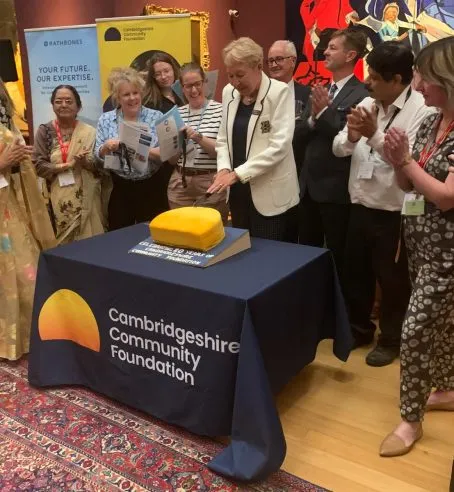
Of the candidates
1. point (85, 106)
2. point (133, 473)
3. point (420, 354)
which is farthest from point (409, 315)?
point (85, 106)

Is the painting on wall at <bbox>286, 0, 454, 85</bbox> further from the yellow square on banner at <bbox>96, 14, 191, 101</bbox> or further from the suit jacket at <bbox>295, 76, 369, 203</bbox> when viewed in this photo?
the suit jacket at <bbox>295, 76, 369, 203</bbox>

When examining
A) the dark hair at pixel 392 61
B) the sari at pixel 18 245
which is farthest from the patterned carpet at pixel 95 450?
the dark hair at pixel 392 61

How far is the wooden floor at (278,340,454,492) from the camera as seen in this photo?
5.98ft

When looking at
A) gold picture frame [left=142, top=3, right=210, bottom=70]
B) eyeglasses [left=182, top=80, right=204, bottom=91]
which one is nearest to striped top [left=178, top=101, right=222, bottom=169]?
eyeglasses [left=182, top=80, right=204, bottom=91]

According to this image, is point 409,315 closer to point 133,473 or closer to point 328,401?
point 328,401

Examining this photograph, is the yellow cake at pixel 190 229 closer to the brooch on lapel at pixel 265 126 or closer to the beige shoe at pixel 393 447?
the brooch on lapel at pixel 265 126

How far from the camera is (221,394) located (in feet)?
6.03

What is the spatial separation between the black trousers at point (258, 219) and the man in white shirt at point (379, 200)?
30cm

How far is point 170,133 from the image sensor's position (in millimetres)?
2795

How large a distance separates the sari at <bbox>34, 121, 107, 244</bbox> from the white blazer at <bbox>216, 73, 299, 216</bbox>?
106cm

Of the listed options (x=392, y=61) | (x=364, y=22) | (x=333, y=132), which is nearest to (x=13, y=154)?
(x=333, y=132)

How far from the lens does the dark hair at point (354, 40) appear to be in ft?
8.54

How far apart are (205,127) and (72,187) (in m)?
0.95

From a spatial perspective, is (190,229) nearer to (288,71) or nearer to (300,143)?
(300,143)
